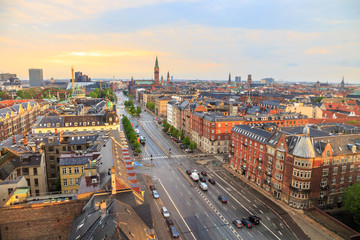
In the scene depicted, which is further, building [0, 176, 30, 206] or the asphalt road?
the asphalt road

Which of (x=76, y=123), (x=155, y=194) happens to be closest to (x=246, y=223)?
(x=155, y=194)

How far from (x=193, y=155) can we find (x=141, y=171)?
28.0 metres

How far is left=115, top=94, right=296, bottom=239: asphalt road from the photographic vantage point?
55.9 metres

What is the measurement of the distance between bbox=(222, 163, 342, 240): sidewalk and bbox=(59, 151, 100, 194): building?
47.6 m

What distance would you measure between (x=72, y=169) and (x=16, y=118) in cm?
9323

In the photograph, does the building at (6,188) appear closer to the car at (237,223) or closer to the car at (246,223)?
the car at (237,223)

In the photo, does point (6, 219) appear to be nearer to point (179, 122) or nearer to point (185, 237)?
point (185, 237)

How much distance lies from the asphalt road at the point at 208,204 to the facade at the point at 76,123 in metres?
22.1

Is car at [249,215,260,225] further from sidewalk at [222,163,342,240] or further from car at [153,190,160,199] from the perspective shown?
car at [153,190,160,199]

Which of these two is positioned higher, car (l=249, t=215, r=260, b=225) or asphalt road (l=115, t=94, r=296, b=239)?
car (l=249, t=215, r=260, b=225)

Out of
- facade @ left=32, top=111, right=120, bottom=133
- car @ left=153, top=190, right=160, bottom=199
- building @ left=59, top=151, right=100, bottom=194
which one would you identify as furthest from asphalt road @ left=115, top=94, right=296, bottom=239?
building @ left=59, top=151, right=100, bottom=194

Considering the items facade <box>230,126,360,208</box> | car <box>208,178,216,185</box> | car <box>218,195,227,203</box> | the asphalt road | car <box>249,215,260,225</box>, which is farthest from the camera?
car <box>208,178,216,185</box>

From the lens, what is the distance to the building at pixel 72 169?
62.6m

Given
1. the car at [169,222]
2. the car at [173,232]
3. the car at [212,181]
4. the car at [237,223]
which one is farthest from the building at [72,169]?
the car at [212,181]
